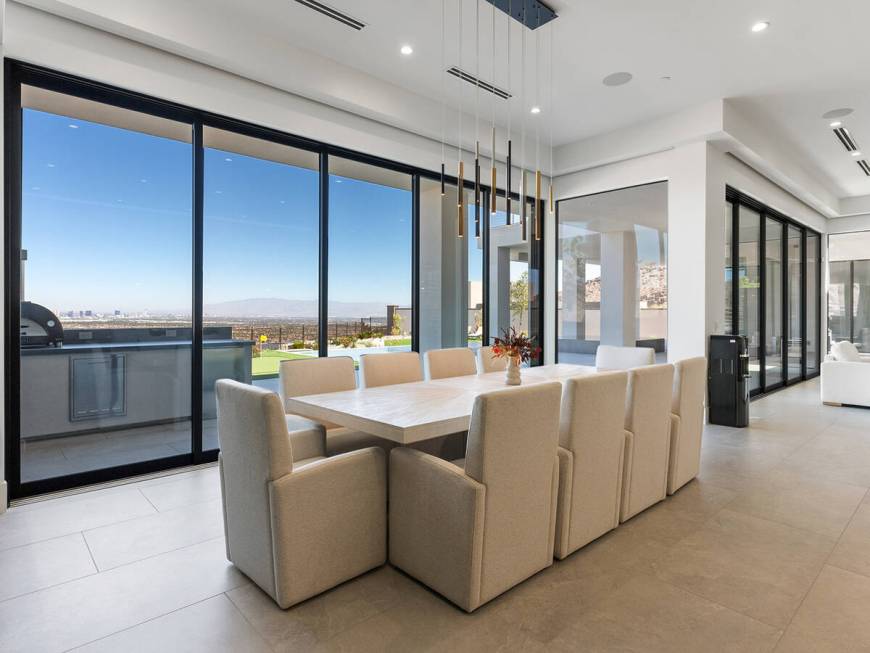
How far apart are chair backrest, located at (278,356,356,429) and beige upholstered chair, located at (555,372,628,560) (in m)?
1.47

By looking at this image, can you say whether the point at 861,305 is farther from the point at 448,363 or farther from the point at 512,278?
the point at 448,363

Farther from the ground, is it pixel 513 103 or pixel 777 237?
pixel 513 103

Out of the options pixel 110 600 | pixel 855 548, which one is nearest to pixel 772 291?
pixel 855 548

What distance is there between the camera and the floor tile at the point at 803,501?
115 inches

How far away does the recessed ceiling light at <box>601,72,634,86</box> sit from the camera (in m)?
4.61

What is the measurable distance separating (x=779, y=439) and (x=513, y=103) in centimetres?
430

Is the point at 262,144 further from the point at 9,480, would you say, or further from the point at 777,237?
the point at 777,237

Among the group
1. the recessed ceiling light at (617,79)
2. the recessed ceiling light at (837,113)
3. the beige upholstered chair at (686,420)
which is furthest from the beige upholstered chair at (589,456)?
the recessed ceiling light at (837,113)

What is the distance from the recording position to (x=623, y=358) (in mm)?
4543

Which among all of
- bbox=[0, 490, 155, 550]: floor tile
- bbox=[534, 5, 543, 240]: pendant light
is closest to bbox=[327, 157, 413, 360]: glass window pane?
bbox=[534, 5, 543, 240]: pendant light

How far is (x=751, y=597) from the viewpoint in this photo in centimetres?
212

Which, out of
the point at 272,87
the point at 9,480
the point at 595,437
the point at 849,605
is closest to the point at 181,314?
the point at 9,480

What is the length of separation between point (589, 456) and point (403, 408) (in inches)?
38.1

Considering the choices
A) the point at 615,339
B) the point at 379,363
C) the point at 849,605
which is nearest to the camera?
the point at 849,605
